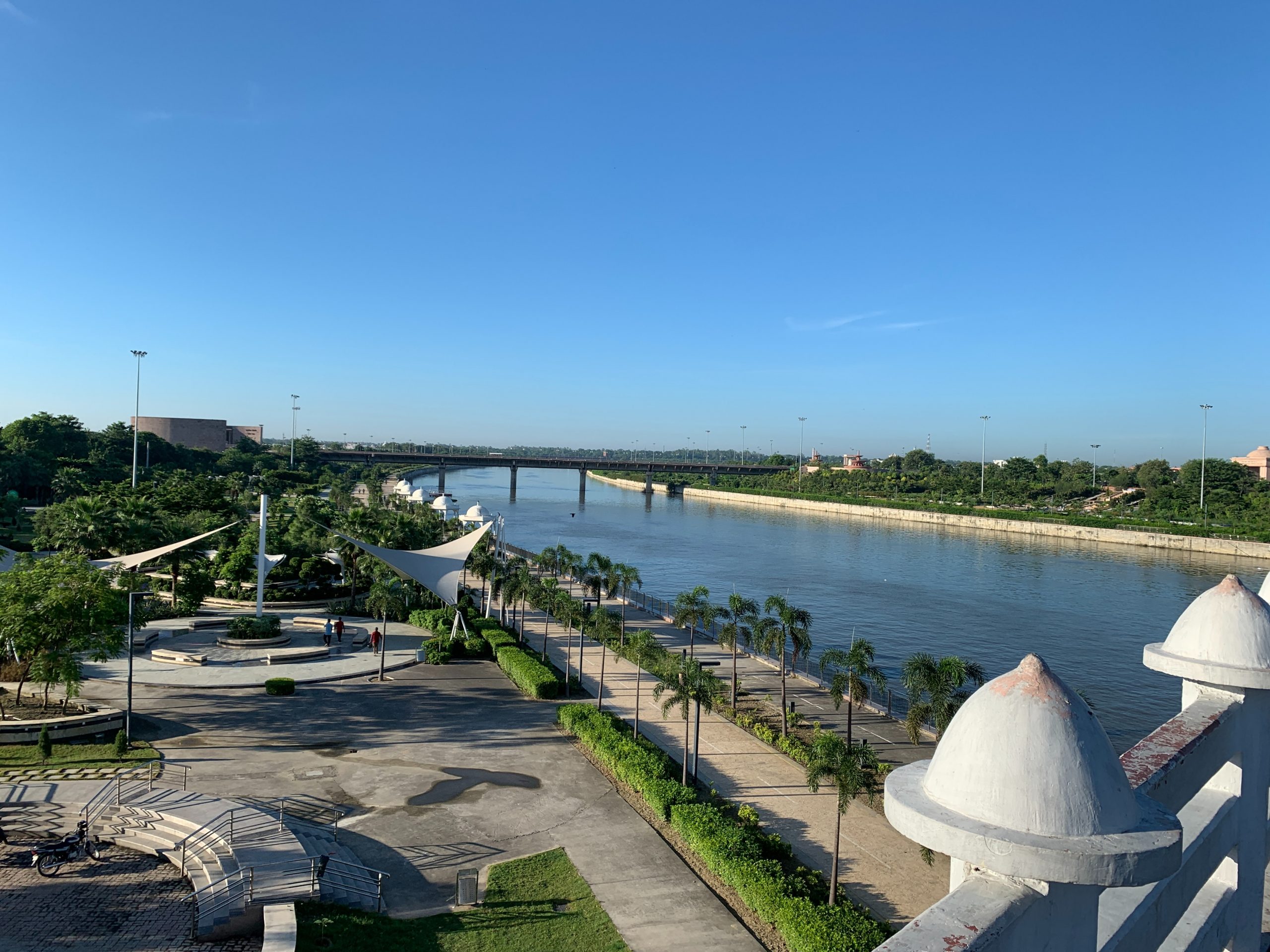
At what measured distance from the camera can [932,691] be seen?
22.0 meters

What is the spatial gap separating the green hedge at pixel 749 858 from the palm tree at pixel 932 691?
22.7 feet

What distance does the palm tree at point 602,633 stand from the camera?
2592 centimetres

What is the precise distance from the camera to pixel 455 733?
2216 cm

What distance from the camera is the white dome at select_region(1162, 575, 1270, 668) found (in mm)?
5242

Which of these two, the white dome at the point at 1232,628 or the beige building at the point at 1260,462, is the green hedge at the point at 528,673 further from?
the beige building at the point at 1260,462

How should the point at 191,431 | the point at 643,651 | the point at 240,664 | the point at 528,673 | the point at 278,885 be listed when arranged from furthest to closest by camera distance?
the point at 191,431 → the point at 240,664 → the point at 528,673 → the point at 643,651 → the point at 278,885

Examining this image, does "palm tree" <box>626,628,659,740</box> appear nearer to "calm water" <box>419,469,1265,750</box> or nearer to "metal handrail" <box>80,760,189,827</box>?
"metal handrail" <box>80,760,189,827</box>

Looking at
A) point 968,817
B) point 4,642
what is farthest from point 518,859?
point 4,642

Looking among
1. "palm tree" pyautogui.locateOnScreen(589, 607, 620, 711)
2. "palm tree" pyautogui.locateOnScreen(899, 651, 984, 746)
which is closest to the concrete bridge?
"palm tree" pyautogui.locateOnScreen(589, 607, 620, 711)

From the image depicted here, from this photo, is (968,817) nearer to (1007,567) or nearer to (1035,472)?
(1007,567)

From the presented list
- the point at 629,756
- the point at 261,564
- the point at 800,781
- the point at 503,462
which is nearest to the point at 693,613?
the point at 800,781

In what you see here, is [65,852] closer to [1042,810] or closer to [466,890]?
[466,890]

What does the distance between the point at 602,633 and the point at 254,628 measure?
44.2 feet

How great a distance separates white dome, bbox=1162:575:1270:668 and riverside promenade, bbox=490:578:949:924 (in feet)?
31.8
